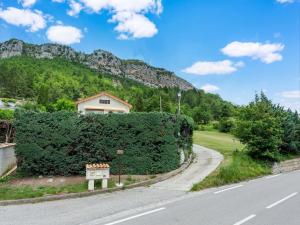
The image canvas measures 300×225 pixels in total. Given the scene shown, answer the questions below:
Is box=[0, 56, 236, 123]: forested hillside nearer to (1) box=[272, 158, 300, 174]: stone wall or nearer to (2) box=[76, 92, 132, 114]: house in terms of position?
(2) box=[76, 92, 132, 114]: house

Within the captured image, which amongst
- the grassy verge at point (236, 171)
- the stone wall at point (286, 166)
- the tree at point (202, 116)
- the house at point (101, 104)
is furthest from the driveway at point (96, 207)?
the tree at point (202, 116)

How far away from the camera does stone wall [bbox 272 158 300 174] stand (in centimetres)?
2289

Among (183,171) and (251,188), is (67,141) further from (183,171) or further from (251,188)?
(251,188)

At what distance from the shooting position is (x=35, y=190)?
Answer: 12.7 m

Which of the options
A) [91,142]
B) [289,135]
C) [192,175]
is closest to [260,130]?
[289,135]

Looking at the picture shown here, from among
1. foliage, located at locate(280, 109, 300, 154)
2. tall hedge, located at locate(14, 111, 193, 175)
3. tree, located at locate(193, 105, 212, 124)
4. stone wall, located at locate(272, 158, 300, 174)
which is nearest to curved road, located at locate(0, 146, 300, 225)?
tall hedge, located at locate(14, 111, 193, 175)

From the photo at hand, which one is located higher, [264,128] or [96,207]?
[264,128]

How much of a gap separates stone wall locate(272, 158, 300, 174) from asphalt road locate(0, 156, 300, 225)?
9.52 metres

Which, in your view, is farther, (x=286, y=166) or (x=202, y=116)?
(x=202, y=116)

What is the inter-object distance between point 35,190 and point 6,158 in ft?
14.6

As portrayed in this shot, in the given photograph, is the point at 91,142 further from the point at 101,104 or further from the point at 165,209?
the point at 101,104

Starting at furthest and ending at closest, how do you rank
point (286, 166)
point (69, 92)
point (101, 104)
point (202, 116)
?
point (69, 92) < point (202, 116) < point (101, 104) < point (286, 166)

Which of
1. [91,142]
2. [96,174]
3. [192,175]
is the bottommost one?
[192,175]

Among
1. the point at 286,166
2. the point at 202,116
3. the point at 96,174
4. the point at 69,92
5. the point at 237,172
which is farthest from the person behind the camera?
the point at 69,92
